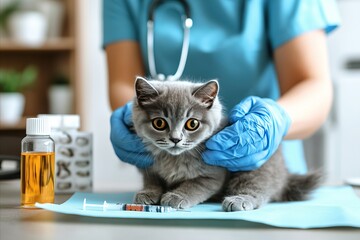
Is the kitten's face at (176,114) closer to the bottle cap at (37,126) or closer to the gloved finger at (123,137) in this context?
the gloved finger at (123,137)

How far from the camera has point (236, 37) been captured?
1.59m

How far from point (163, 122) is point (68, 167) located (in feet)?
1.07

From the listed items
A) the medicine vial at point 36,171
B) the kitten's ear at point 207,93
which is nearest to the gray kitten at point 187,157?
the kitten's ear at point 207,93

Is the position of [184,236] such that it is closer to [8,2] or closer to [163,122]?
[163,122]

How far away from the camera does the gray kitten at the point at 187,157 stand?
105cm

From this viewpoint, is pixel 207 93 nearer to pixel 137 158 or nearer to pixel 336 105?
pixel 137 158

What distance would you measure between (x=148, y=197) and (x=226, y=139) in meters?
0.19

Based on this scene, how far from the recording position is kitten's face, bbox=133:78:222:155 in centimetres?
105

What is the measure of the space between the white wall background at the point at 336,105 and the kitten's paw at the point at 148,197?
80.0 inches

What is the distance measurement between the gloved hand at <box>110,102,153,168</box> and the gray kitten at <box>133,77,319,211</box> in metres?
0.02

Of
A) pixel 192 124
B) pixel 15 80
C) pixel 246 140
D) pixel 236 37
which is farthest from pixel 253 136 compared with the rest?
pixel 15 80

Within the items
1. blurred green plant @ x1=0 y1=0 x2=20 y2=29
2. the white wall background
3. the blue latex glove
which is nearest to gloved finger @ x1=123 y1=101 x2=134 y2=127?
the blue latex glove

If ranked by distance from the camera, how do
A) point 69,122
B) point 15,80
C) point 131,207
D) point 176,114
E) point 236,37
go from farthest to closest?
point 15,80 → point 236,37 → point 69,122 → point 176,114 → point 131,207

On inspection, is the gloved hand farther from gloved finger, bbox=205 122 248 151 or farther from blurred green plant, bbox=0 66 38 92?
blurred green plant, bbox=0 66 38 92
